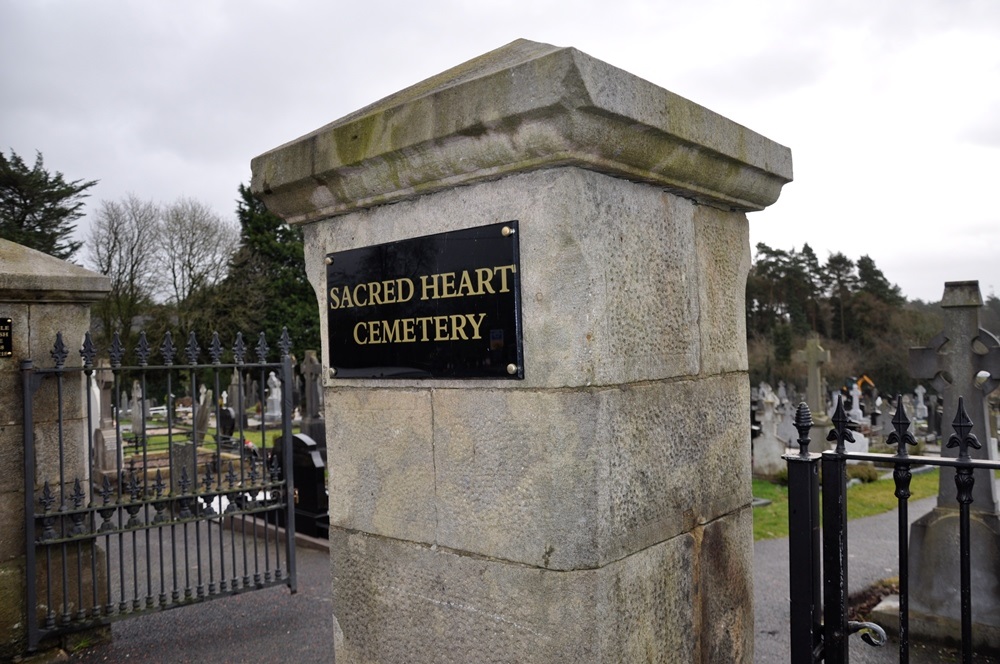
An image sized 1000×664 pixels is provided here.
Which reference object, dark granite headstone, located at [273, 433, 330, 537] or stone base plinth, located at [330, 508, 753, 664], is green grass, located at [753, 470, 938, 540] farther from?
stone base plinth, located at [330, 508, 753, 664]

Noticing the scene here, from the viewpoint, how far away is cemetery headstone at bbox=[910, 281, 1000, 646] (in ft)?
18.1

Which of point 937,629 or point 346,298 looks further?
point 937,629

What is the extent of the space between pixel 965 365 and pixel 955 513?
123 cm

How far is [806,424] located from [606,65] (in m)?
1.28

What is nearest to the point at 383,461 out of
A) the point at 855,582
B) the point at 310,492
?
the point at 855,582

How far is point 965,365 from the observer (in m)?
5.97

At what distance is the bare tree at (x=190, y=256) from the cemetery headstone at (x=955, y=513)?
28788 millimetres

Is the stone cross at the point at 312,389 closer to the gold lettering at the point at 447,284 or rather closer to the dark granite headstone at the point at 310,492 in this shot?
the dark granite headstone at the point at 310,492

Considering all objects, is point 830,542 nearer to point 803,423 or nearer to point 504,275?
point 803,423

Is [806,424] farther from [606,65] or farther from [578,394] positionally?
[606,65]

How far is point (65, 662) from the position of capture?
16.0 feet

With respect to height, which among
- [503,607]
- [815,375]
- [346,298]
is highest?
[346,298]

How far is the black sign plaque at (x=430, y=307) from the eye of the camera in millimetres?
1925

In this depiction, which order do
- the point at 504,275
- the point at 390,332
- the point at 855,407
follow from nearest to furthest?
the point at 504,275
the point at 390,332
the point at 855,407
